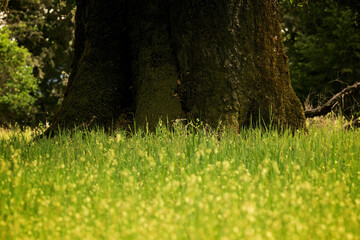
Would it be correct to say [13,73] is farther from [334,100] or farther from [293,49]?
[334,100]

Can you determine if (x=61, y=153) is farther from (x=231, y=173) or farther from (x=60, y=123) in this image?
(x=231, y=173)

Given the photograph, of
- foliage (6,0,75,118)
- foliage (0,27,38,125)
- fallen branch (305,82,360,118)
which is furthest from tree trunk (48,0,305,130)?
foliage (6,0,75,118)

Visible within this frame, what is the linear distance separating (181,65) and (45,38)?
77.2 ft

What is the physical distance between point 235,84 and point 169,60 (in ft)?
3.64

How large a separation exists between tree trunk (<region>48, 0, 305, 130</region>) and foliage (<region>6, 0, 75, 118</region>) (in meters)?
14.4

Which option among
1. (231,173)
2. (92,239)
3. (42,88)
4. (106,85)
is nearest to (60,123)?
(106,85)

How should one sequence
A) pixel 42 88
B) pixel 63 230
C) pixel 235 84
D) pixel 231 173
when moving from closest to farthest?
pixel 63 230, pixel 231 173, pixel 235 84, pixel 42 88

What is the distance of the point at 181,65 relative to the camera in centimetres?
580

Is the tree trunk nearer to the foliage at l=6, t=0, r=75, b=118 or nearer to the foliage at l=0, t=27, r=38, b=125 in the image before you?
the foliage at l=0, t=27, r=38, b=125

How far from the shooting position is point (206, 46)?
557 centimetres

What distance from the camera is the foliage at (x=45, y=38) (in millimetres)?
22719

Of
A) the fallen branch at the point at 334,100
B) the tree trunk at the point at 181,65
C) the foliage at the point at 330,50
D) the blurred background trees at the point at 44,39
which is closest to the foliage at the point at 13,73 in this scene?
the blurred background trees at the point at 44,39

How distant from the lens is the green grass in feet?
8.27

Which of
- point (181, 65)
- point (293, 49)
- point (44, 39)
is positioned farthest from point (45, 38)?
point (181, 65)
